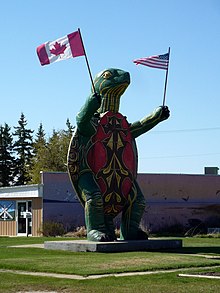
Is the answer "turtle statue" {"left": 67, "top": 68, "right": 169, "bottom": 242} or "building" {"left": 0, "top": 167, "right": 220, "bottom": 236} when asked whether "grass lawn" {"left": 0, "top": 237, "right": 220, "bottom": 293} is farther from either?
"building" {"left": 0, "top": 167, "right": 220, "bottom": 236}

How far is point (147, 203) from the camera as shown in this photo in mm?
39656

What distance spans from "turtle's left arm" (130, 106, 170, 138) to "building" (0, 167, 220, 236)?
14663 millimetres

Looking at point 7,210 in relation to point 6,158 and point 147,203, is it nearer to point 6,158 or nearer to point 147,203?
point 147,203

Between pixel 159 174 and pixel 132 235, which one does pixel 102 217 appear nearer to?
pixel 132 235

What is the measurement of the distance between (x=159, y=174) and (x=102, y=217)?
65.2ft

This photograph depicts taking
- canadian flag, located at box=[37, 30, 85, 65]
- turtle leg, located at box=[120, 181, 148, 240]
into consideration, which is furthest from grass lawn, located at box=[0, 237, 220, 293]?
canadian flag, located at box=[37, 30, 85, 65]

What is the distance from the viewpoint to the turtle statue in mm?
20828

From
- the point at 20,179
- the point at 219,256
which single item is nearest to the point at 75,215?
the point at 219,256

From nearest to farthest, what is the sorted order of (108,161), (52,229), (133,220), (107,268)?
(107,268) < (108,161) < (133,220) < (52,229)

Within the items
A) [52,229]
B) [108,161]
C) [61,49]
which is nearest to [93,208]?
[108,161]

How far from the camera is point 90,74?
2098 cm

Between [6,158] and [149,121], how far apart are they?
176 ft

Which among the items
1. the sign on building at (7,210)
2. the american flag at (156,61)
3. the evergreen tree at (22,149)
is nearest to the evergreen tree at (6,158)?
the evergreen tree at (22,149)

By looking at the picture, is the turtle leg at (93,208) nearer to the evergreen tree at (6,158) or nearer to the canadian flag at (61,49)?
the canadian flag at (61,49)
